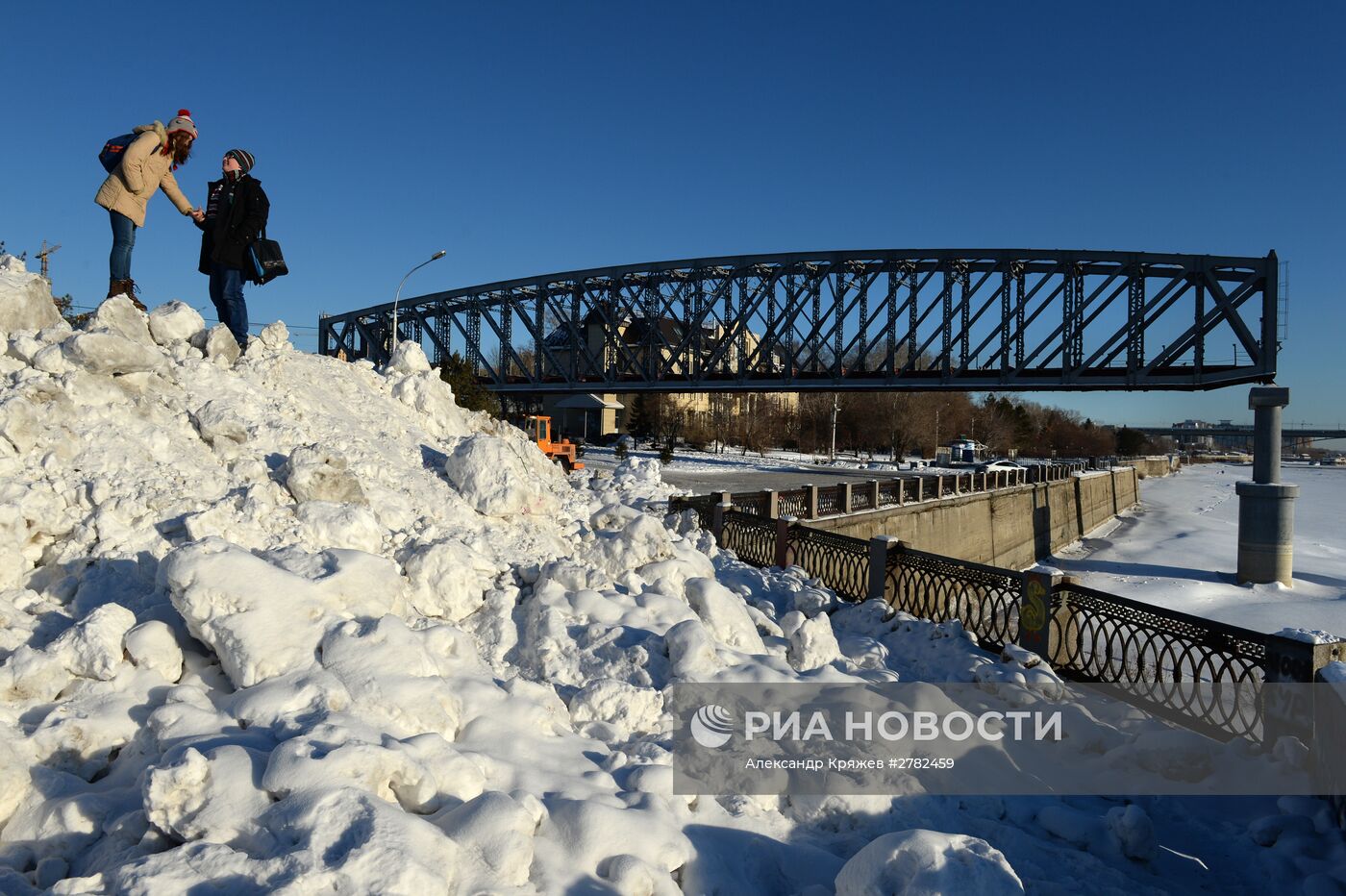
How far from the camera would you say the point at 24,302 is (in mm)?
6500

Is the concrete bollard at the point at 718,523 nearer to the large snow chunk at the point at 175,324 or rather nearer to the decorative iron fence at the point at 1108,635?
the decorative iron fence at the point at 1108,635

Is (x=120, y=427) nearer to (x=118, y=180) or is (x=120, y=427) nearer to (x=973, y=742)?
(x=118, y=180)

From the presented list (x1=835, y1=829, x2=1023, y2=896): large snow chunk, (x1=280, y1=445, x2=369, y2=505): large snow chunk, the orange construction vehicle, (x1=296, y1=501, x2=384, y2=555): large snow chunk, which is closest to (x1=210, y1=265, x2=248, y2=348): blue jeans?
(x1=280, y1=445, x2=369, y2=505): large snow chunk

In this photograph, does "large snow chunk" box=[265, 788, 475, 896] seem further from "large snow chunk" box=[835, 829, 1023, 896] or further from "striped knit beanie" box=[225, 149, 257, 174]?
"striped knit beanie" box=[225, 149, 257, 174]

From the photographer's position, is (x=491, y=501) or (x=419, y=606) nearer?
(x=419, y=606)

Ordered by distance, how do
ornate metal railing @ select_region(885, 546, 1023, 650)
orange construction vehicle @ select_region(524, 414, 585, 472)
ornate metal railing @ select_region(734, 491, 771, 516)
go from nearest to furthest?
ornate metal railing @ select_region(885, 546, 1023, 650), ornate metal railing @ select_region(734, 491, 771, 516), orange construction vehicle @ select_region(524, 414, 585, 472)

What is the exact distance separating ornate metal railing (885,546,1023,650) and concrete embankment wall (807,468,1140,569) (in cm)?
574

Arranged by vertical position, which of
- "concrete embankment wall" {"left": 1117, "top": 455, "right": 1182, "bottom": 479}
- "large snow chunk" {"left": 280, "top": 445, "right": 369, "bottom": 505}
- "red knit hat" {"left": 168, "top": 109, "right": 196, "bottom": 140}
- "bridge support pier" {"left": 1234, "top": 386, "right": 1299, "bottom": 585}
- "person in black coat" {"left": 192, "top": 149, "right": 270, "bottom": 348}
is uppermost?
"red knit hat" {"left": 168, "top": 109, "right": 196, "bottom": 140}

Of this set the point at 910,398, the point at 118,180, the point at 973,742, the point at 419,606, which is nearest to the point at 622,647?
the point at 419,606

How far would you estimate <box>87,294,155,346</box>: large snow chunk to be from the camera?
6652mm

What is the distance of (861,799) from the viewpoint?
3.82 m

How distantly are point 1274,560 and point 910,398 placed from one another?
35.4 metres

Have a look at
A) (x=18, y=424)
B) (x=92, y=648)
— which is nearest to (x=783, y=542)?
(x=92, y=648)

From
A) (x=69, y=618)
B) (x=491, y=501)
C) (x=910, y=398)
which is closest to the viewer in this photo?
(x=69, y=618)
